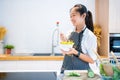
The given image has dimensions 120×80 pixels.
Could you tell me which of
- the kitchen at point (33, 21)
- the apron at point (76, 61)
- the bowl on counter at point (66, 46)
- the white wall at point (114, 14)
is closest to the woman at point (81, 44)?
the apron at point (76, 61)

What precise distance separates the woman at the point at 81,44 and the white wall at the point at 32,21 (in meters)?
1.37

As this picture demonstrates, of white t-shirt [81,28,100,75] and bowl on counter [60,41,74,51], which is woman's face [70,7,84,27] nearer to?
white t-shirt [81,28,100,75]

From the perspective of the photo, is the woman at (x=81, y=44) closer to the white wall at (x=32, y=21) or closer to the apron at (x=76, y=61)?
the apron at (x=76, y=61)

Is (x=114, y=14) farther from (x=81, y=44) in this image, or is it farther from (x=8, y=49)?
(x=8, y=49)

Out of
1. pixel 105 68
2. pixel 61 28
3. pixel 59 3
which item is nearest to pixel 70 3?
pixel 59 3

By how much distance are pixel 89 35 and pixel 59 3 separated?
5.11 feet

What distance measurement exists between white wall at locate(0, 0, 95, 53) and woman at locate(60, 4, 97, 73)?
1370 millimetres

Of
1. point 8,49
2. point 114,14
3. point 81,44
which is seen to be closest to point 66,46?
point 81,44

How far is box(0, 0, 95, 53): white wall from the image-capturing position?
11.6ft

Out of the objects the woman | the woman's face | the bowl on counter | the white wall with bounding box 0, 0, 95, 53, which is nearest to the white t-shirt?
the woman

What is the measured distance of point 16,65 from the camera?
9.99 ft

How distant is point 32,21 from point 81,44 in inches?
61.3

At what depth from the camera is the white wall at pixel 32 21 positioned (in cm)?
353

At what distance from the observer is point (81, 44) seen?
2.16m
